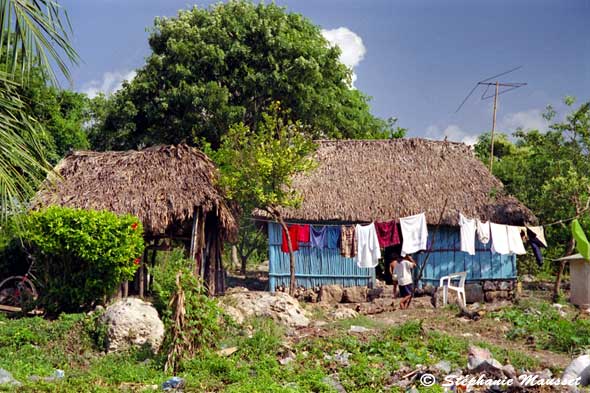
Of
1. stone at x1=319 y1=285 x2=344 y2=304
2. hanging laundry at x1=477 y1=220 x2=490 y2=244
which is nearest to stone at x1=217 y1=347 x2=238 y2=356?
stone at x1=319 y1=285 x2=344 y2=304

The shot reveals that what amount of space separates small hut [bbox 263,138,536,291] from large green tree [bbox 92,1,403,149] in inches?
167

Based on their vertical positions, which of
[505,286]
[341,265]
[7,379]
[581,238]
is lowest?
[7,379]

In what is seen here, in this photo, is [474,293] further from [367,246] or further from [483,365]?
[483,365]

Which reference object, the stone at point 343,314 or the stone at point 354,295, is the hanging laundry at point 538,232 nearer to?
the stone at point 354,295

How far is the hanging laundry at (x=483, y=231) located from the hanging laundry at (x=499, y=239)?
0.29ft

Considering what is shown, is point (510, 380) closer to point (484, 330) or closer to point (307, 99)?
point (484, 330)

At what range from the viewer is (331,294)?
Answer: 14.8 meters

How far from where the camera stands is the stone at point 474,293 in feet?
50.3

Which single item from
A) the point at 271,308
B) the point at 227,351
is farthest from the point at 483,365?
the point at 271,308

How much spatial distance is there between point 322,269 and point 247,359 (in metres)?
7.49

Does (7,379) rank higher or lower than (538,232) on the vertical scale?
lower

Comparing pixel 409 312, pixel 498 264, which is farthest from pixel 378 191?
pixel 409 312

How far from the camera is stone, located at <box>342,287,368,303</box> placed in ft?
48.1

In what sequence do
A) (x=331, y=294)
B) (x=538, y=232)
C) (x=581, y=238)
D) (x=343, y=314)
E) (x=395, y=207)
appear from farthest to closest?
(x=395, y=207) < (x=331, y=294) < (x=538, y=232) < (x=343, y=314) < (x=581, y=238)
